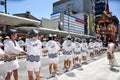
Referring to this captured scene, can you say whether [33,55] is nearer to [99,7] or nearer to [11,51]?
[11,51]

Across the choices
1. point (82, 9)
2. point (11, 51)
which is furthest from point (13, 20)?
point (82, 9)

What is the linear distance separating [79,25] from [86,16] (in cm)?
1169

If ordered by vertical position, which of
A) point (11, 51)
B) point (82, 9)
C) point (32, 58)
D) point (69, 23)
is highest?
point (82, 9)

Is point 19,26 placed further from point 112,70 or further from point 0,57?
point 0,57

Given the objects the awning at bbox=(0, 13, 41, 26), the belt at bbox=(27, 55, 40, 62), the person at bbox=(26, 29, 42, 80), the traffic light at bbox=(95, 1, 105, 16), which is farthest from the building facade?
the belt at bbox=(27, 55, 40, 62)

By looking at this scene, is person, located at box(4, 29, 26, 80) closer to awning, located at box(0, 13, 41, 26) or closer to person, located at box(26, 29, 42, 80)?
person, located at box(26, 29, 42, 80)

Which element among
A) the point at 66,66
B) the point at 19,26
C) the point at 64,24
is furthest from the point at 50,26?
the point at 66,66

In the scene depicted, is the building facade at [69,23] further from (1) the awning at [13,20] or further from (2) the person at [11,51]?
(2) the person at [11,51]

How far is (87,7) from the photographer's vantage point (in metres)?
107

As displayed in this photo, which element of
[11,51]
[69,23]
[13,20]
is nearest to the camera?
[11,51]

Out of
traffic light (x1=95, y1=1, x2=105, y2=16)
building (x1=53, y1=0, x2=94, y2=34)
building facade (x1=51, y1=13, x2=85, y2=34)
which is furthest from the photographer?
traffic light (x1=95, y1=1, x2=105, y2=16)

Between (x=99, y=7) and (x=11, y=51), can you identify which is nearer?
(x=11, y=51)

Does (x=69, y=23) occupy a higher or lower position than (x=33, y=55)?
higher

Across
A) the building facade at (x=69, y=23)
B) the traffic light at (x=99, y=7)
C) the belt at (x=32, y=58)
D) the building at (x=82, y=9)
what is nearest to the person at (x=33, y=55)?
the belt at (x=32, y=58)
